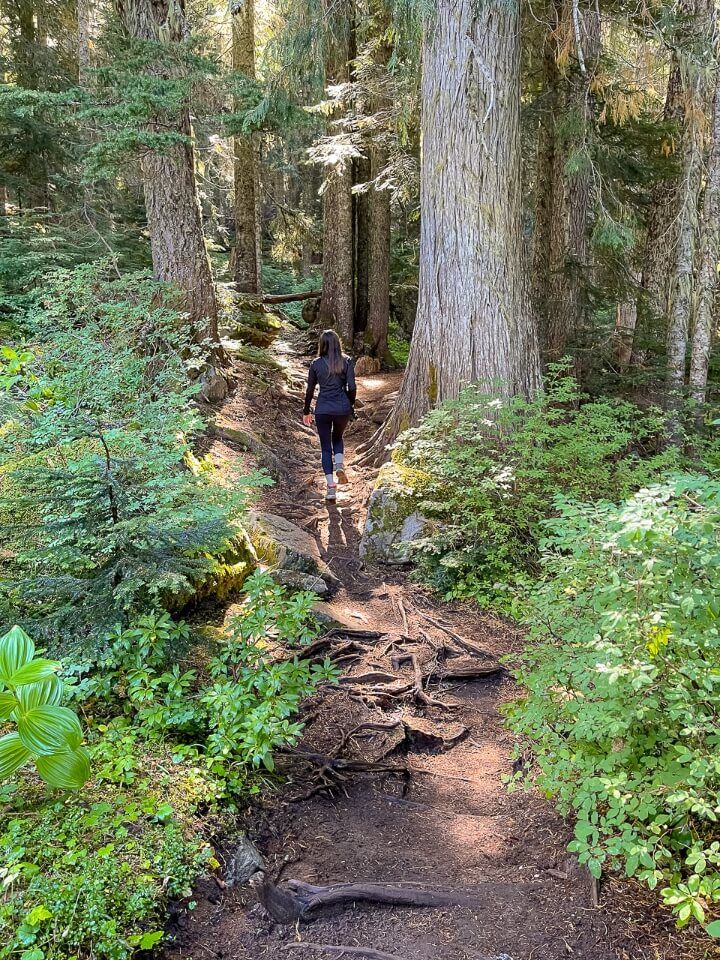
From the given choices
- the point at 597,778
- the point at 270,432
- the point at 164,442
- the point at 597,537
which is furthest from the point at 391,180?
the point at 597,778

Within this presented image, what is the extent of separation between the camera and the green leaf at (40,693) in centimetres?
171

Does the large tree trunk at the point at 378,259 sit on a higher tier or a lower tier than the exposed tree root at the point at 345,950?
higher

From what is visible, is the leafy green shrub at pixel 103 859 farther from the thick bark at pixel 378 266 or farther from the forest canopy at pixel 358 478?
the thick bark at pixel 378 266

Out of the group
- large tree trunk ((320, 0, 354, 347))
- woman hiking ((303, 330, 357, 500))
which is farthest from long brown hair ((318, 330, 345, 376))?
large tree trunk ((320, 0, 354, 347))

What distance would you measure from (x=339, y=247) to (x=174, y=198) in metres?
5.77

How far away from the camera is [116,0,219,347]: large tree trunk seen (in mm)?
7492

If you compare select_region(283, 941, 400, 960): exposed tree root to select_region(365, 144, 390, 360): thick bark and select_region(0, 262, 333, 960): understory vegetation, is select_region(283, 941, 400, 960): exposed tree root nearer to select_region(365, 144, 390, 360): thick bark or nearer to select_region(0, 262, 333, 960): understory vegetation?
select_region(0, 262, 333, 960): understory vegetation

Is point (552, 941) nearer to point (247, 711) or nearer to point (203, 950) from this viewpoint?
point (203, 950)

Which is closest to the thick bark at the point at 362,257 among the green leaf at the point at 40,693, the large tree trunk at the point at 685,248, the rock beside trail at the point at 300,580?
the large tree trunk at the point at 685,248

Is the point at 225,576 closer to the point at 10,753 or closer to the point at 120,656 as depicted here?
the point at 120,656

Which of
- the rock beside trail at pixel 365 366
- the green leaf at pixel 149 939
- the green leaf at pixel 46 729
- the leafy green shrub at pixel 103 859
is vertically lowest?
the green leaf at pixel 149 939

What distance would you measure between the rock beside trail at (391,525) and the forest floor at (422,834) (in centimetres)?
61

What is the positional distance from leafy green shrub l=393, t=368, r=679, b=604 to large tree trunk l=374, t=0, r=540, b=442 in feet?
2.48

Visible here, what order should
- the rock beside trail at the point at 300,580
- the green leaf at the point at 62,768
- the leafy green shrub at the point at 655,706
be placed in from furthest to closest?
the rock beside trail at the point at 300,580
the leafy green shrub at the point at 655,706
the green leaf at the point at 62,768
